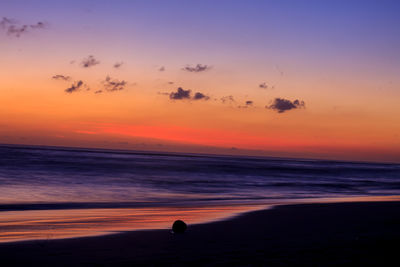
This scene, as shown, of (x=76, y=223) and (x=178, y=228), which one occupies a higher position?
(x=178, y=228)

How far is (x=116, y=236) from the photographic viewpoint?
8039 millimetres

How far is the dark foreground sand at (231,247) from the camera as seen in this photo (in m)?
6.05

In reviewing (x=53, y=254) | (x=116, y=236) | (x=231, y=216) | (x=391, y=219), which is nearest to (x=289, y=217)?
(x=231, y=216)

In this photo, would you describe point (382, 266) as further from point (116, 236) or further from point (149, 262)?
point (116, 236)

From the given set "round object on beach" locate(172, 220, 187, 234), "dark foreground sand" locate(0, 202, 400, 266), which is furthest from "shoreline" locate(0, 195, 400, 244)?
"round object on beach" locate(172, 220, 187, 234)

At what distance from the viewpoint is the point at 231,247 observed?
7.16 metres

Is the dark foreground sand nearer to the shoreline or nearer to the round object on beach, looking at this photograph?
the round object on beach

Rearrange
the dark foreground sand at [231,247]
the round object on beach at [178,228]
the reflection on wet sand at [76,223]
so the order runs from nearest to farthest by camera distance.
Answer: the dark foreground sand at [231,247], the reflection on wet sand at [76,223], the round object on beach at [178,228]

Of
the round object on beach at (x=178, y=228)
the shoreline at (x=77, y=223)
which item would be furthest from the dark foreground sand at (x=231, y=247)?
the shoreline at (x=77, y=223)

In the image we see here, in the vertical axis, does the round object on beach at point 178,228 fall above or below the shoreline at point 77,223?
above

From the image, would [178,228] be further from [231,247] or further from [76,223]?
[76,223]

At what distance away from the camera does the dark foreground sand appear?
6.05 meters

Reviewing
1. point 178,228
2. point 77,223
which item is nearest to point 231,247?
point 178,228

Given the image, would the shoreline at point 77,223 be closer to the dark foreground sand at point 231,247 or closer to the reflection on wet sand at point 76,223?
the reflection on wet sand at point 76,223
